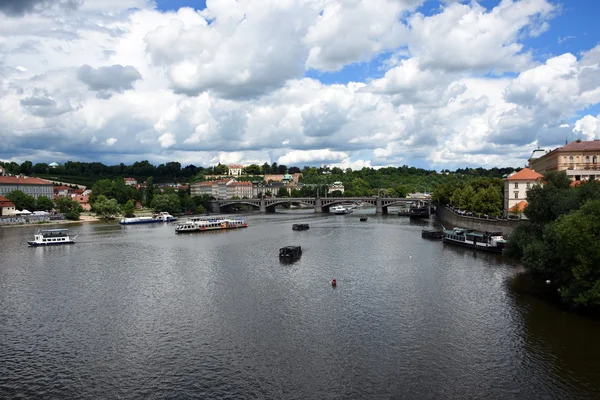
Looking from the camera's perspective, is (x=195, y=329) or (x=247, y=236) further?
(x=247, y=236)

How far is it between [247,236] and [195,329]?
149 ft

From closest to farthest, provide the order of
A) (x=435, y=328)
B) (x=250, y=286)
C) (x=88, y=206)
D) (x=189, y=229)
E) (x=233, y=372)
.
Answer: (x=233, y=372) < (x=435, y=328) < (x=250, y=286) < (x=189, y=229) < (x=88, y=206)

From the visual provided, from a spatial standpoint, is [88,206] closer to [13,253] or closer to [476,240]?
[13,253]

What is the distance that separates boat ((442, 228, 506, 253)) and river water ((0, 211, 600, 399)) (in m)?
4.55

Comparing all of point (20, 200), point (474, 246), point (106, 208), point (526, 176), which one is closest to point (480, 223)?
point (526, 176)

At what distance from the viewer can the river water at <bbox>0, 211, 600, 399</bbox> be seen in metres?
20.4

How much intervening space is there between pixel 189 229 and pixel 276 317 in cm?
5572

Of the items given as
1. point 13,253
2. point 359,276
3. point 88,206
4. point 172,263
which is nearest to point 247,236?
point 172,263

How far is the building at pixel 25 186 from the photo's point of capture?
124875 mm

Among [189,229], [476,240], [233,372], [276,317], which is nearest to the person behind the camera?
[233,372]

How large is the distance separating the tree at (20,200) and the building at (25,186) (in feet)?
23.1

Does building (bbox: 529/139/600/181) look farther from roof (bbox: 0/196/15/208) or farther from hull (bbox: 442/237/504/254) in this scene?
roof (bbox: 0/196/15/208)

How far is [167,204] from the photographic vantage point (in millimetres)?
122250

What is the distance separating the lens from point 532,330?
85.5ft
